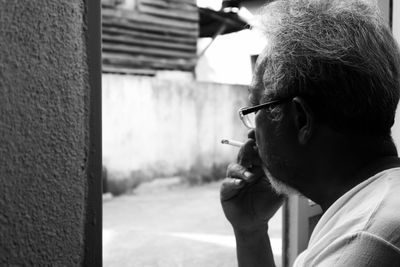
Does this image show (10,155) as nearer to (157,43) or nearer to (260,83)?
(260,83)

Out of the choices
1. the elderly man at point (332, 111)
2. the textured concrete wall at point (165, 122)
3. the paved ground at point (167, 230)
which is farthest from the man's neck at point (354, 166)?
the textured concrete wall at point (165, 122)

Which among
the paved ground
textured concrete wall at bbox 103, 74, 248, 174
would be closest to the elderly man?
the paved ground

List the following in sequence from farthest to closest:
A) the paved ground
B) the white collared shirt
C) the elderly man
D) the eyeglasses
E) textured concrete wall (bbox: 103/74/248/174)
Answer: textured concrete wall (bbox: 103/74/248/174), the paved ground, the eyeglasses, the elderly man, the white collared shirt

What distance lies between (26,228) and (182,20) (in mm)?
6706

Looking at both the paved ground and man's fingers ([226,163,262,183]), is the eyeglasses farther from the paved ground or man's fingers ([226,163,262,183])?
the paved ground

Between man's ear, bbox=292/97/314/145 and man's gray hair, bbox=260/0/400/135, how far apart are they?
0.01 m

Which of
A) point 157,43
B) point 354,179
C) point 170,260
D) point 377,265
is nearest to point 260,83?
point 354,179

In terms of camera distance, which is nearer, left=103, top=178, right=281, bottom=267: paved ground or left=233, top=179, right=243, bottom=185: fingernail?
Answer: left=233, top=179, right=243, bottom=185: fingernail

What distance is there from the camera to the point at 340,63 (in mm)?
715

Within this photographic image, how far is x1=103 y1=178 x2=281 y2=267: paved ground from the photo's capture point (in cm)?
374

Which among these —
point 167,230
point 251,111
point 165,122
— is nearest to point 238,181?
point 251,111

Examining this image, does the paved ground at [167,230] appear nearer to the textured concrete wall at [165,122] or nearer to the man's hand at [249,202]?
the textured concrete wall at [165,122]

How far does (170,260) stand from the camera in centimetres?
374

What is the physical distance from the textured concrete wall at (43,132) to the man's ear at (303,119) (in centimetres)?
39
